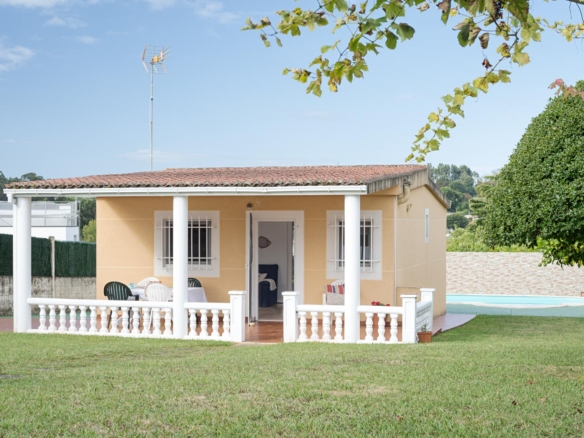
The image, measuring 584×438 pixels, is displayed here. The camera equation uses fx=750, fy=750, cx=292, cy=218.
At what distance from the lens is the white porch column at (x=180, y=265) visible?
44.0 feet

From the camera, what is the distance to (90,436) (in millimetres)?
5957

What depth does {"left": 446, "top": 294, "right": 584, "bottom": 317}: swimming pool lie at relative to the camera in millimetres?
23266

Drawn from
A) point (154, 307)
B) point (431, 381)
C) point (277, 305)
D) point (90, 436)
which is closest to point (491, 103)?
point (277, 305)

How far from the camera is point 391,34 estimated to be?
5.44m

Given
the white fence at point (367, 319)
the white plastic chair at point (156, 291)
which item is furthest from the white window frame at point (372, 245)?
the white plastic chair at point (156, 291)

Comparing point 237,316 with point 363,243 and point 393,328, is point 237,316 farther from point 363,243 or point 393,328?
point 363,243

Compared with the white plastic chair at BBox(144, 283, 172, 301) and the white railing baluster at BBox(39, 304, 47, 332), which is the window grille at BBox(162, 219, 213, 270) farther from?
the white railing baluster at BBox(39, 304, 47, 332)

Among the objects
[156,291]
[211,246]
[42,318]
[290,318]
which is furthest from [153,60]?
[290,318]

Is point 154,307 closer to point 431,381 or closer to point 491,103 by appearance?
point 431,381

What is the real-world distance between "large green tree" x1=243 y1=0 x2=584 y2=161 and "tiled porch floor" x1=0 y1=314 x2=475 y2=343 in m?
6.87

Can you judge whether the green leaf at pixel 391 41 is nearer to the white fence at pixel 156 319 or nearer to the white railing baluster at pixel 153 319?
the white railing baluster at pixel 153 319

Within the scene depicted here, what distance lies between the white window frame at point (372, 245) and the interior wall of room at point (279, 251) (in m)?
3.45

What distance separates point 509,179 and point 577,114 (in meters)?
1.82

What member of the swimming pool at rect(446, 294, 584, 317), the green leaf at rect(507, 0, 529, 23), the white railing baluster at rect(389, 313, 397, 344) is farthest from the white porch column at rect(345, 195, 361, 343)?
the swimming pool at rect(446, 294, 584, 317)
